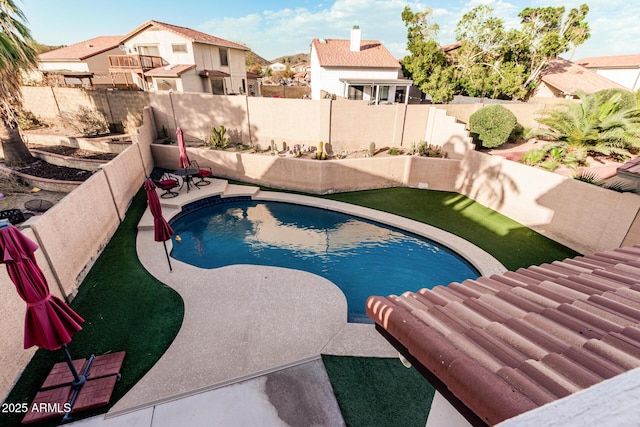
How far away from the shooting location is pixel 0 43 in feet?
43.1

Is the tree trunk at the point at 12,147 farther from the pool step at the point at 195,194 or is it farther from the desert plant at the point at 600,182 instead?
the desert plant at the point at 600,182

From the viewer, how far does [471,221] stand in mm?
14562

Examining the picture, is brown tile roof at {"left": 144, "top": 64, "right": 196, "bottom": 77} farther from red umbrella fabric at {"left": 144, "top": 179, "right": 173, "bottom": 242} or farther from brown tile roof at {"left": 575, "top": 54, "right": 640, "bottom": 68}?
brown tile roof at {"left": 575, "top": 54, "right": 640, "bottom": 68}

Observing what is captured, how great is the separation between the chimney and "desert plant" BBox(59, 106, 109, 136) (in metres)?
22.9

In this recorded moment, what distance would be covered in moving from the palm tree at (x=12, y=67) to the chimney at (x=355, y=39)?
79.7ft

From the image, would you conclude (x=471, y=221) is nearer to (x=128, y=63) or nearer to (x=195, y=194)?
(x=195, y=194)

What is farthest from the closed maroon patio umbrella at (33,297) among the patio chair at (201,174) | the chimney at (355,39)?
the chimney at (355,39)

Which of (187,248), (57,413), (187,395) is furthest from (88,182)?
(187,395)

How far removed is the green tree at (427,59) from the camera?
24234 mm

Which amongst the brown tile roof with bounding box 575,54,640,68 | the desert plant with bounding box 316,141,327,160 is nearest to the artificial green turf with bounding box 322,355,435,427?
the desert plant with bounding box 316,141,327,160

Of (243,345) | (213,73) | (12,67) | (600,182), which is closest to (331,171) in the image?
(243,345)

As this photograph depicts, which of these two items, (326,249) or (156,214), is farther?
(326,249)

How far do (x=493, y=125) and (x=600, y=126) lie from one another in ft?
14.6

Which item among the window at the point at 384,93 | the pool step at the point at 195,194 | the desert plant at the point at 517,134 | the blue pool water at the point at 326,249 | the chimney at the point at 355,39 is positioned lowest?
the blue pool water at the point at 326,249
